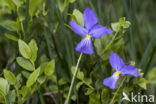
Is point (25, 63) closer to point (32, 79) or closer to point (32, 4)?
point (32, 79)

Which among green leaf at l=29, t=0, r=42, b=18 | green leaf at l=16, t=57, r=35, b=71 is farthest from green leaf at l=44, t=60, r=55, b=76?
green leaf at l=29, t=0, r=42, b=18

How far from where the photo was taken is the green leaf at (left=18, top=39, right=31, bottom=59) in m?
0.85

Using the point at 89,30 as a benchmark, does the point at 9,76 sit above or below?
below

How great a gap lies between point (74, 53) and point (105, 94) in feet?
0.86

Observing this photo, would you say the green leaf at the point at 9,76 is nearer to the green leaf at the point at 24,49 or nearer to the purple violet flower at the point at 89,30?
the green leaf at the point at 24,49

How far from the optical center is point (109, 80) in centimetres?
80

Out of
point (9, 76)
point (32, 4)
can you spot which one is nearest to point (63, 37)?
point (32, 4)

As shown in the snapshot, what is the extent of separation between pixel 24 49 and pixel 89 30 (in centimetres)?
24

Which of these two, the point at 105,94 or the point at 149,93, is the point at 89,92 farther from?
the point at 149,93

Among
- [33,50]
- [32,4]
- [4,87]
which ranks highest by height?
[32,4]

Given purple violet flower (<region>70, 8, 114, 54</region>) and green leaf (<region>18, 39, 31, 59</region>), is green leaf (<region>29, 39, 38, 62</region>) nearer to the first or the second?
green leaf (<region>18, 39, 31, 59</region>)

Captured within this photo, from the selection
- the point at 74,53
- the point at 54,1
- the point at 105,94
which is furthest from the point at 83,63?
the point at 54,1

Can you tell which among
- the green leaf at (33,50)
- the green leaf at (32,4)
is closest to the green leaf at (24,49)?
the green leaf at (33,50)

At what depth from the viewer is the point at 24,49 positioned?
33.8 inches
